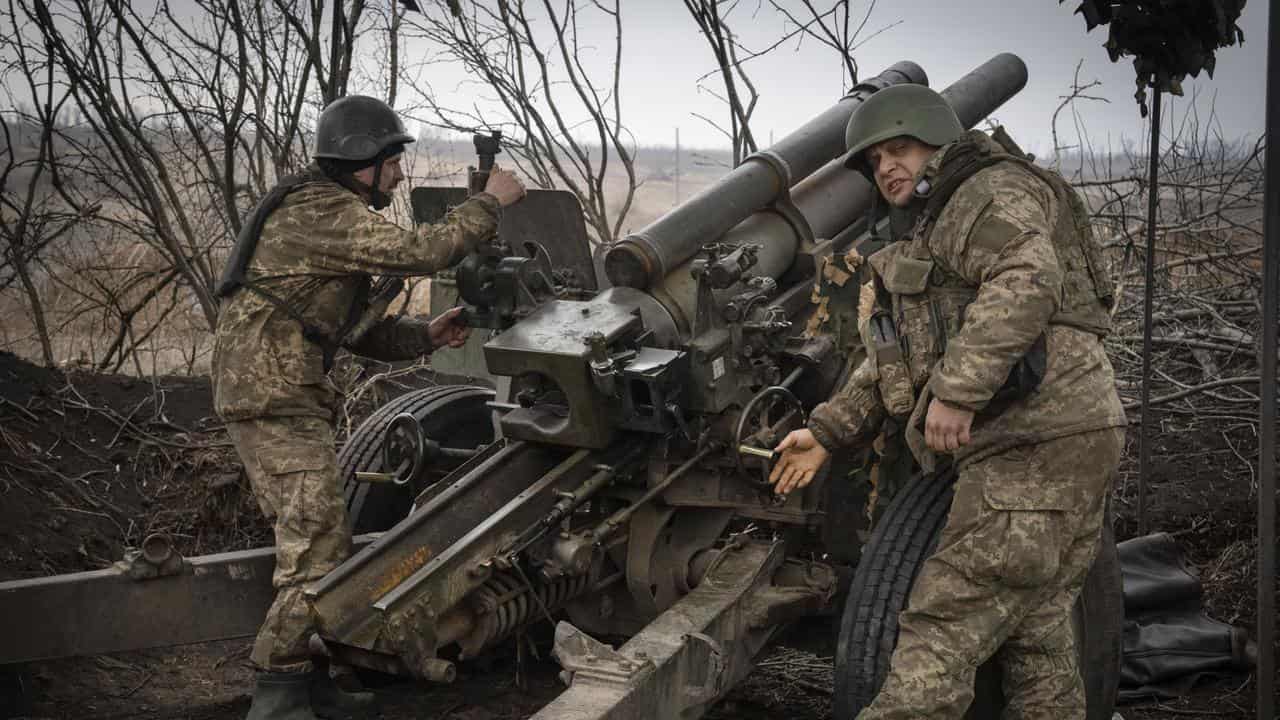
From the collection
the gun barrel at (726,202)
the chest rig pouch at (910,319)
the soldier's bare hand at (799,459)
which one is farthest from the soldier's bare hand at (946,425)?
the gun barrel at (726,202)

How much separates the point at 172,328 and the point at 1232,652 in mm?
7932

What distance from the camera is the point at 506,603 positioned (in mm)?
4027

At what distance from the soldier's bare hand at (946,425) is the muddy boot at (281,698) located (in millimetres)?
2077

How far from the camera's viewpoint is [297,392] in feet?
13.5

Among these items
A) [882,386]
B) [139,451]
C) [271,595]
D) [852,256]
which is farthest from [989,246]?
[139,451]

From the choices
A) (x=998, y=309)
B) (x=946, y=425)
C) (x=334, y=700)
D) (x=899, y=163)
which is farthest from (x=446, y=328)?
(x=998, y=309)

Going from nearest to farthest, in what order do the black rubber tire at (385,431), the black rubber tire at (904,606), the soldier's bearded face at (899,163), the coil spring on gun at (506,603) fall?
1. the soldier's bearded face at (899,163)
2. the black rubber tire at (904,606)
3. the coil spring on gun at (506,603)
4. the black rubber tire at (385,431)

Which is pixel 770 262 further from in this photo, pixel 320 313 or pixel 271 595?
pixel 271 595

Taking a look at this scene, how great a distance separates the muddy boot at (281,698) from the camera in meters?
3.90

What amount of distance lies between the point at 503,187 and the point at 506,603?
1.38 metres

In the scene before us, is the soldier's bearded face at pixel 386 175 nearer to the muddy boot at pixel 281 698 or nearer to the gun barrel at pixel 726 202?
the gun barrel at pixel 726 202

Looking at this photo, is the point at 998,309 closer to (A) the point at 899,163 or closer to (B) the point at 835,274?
(A) the point at 899,163

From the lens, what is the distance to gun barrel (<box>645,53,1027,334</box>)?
446cm

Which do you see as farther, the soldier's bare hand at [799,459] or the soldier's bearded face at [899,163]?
the soldier's bare hand at [799,459]
